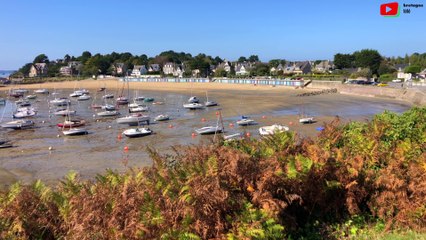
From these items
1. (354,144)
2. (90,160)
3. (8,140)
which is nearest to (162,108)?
(8,140)

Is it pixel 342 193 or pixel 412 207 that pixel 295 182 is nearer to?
pixel 342 193

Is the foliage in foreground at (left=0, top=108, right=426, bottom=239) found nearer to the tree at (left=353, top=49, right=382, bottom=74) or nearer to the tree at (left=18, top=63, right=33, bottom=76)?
the tree at (left=353, top=49, right=382, bottom=74)

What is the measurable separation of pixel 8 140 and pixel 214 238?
37749 mm

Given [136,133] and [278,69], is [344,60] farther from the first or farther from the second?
[136,133]

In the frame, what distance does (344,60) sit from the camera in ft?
484

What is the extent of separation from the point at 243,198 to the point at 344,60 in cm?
15267

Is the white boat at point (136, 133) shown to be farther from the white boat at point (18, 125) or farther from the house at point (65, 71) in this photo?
the house at point (65, 71)

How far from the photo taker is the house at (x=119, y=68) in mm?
174375

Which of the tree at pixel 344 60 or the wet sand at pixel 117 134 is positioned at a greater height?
the tree at pixel 344 60

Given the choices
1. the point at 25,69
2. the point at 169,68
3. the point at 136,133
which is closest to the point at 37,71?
the point at 25,69

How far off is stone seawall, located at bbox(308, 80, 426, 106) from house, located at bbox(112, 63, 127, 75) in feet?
367

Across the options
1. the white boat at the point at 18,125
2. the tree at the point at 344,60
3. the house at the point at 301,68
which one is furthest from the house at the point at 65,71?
the white boat at the point at 18,125

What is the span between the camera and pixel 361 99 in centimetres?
6644

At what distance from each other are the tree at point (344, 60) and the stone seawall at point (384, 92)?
65894mm
